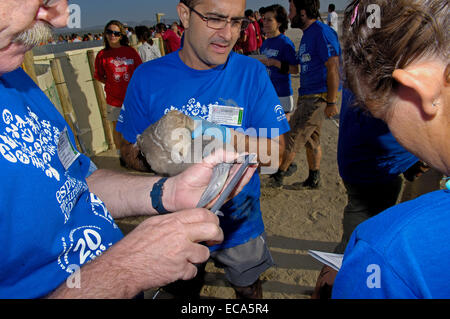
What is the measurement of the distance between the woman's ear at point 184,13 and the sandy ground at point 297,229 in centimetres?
251

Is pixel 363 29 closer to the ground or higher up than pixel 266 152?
higher up

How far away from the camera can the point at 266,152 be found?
2.10m

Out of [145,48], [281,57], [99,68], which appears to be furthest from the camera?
[145,48]

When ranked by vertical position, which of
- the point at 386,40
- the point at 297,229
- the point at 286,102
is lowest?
the point at 297,229

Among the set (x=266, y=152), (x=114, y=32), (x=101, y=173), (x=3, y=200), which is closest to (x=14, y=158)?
(x=3, y=200)

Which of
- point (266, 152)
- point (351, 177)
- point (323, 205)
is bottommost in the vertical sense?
point (323, 205)

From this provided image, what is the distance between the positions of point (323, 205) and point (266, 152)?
2.63 metres

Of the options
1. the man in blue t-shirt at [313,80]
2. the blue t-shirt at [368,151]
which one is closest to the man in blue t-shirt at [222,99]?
the blue t-shirt at [368,151]

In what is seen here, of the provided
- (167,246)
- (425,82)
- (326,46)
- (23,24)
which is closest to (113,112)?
(326,46)

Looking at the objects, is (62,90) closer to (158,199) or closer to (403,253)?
(158,199)

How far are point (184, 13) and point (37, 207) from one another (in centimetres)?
163

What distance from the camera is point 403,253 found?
2.20ft
